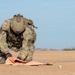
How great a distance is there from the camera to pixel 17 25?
17.9m

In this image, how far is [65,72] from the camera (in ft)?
49.0

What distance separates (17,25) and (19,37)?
64 cm

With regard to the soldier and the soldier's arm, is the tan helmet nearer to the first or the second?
the soldier

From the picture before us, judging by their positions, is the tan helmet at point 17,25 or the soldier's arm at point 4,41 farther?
the tan helmet at point 17,25

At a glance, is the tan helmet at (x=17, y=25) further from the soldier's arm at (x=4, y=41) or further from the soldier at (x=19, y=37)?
the soldier's arm at (x=4, y=41)

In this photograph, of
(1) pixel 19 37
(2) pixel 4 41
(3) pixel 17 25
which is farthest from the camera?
(1) pixel 19 37

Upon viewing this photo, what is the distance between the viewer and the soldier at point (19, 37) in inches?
701

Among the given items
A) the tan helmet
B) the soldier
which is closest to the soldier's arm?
the soldier

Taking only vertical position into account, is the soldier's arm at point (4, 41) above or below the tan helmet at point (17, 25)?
below

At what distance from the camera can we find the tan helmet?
17922 mm

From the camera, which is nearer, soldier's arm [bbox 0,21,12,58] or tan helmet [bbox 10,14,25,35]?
soldier's arm [bbox 0,21,12,58]

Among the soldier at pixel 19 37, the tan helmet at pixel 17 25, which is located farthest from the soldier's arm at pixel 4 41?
the tan helmet at pixel 17 25

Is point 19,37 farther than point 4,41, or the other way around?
point 19,37

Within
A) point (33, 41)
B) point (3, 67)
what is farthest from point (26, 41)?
point (3, 67)
